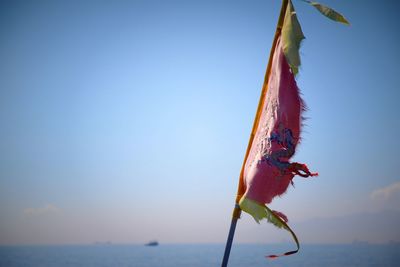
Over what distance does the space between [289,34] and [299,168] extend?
124 cm

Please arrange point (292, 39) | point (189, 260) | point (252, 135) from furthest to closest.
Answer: point (189, 260) → point (252, 135) → point (292, 39)

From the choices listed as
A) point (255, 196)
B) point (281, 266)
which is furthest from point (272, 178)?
point (281, 266)

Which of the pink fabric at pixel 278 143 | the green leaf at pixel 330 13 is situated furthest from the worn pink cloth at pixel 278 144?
the green leaf at pixel 330 13

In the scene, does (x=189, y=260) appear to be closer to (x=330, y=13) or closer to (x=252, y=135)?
(x=252, y=135)

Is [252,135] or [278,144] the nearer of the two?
[278,144]

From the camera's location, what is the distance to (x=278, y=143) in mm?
3135

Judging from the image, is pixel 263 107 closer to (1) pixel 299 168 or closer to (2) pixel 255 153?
(2) pixel 255 153

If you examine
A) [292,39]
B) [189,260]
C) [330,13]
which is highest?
[330,13]

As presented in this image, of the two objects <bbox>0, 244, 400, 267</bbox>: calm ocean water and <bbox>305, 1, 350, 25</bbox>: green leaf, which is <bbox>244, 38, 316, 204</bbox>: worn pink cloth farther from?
<bbox>0, 244, 400, 267</bbox>: calm ocean water

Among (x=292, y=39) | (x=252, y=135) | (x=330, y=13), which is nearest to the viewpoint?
(x=292, y=39)

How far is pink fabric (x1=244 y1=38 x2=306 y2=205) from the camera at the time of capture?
3.12 meters

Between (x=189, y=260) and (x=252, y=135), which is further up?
(x=252, y=135)

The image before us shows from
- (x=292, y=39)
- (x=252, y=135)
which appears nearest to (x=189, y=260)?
(x=252, y=135)

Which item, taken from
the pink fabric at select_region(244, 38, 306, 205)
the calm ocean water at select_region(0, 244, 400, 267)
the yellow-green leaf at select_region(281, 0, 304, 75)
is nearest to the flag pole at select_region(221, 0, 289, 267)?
the pink fabric at select_region(244, 38, 306, 205)
